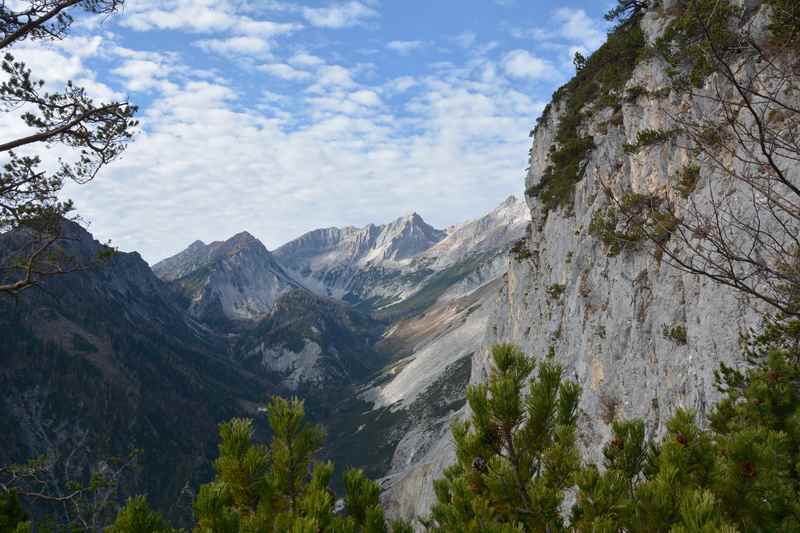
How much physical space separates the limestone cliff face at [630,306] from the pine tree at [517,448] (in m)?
10.7

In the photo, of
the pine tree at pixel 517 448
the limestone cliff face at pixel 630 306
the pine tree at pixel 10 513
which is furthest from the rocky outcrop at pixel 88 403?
the pine tree at pixel 517 448

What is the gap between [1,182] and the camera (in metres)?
13.0

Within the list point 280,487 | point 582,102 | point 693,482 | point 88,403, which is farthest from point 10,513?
point 88,403

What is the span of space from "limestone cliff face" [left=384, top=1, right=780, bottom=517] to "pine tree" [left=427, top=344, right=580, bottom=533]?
420 inches

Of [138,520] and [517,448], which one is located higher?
[138,520]

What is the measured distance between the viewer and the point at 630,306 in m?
25.7

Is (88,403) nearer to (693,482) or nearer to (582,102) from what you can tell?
(582,102)

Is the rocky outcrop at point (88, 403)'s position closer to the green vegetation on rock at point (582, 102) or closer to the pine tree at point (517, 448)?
the green vegetation on rock at point (582, 102)

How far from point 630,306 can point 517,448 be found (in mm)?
22330

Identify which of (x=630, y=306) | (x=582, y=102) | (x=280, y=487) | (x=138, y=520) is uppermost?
(x=582, y=102)

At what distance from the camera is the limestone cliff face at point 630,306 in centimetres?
1936

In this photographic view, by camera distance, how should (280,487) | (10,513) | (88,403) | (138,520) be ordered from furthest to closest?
(88,403), (10,513), (280,487), (138,520)

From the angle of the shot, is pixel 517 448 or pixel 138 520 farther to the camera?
pixel 517 448

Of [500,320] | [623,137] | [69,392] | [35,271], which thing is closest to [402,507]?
[500,320]
